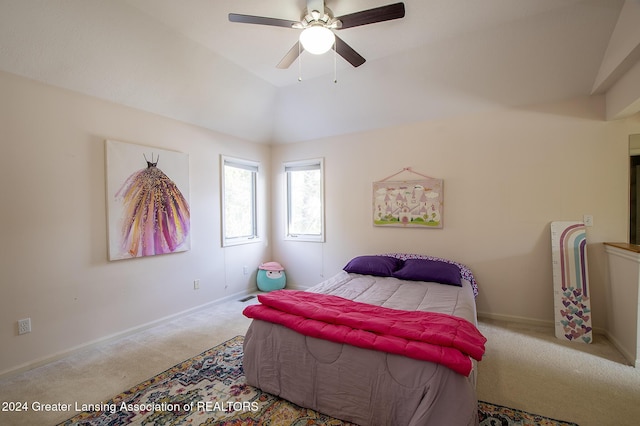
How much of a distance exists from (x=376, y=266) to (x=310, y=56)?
2.41m

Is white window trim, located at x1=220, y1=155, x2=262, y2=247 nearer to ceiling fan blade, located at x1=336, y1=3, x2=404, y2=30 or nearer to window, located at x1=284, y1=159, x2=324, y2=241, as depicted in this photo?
window, located at x1=284, y1=159, x2=324, y2=241

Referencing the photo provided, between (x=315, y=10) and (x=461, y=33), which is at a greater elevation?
(x=461, y=33)

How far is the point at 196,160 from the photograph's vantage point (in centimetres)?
366

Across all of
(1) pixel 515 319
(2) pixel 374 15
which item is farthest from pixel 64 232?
(1) pixel 515 319

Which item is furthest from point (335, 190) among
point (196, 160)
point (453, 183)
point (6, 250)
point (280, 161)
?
point (6, 250)

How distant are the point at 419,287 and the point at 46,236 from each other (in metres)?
3.39

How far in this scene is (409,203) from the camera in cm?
373

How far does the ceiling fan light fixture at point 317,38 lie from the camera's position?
1.89m

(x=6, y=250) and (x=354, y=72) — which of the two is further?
(x=354, y=72)

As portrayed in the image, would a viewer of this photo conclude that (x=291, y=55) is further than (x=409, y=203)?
No

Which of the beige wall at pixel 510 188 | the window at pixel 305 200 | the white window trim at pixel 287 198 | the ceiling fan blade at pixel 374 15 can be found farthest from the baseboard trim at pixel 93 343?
the ceiling fan blade at pixel 374 15

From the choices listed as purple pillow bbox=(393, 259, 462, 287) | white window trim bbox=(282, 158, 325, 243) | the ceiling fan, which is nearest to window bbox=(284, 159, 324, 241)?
white window trim bbox=(282, 158, 325, 243)

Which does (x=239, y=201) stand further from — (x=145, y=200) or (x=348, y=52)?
(x=348, y=52)

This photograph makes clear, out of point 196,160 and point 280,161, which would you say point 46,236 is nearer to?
point 196,160
